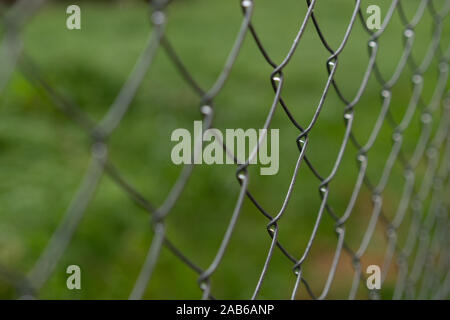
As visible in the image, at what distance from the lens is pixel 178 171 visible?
9.86 feet

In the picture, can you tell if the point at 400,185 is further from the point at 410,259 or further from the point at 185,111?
the point at 185,111

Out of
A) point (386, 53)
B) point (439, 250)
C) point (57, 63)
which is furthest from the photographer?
point (386, 53)

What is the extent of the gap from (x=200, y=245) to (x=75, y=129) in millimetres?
1171

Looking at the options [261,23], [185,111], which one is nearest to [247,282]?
[185,111]

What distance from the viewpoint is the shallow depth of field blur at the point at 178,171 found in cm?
221

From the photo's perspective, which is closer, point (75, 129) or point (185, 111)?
point (75, 129)

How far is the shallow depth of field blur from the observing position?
7.24ft

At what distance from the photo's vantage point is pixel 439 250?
2107mm

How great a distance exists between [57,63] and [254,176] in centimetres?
212

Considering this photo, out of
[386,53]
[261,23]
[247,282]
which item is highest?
[261,23]

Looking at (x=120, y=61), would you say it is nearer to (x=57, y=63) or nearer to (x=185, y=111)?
(x=57, y=63)

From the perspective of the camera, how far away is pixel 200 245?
247 cm
